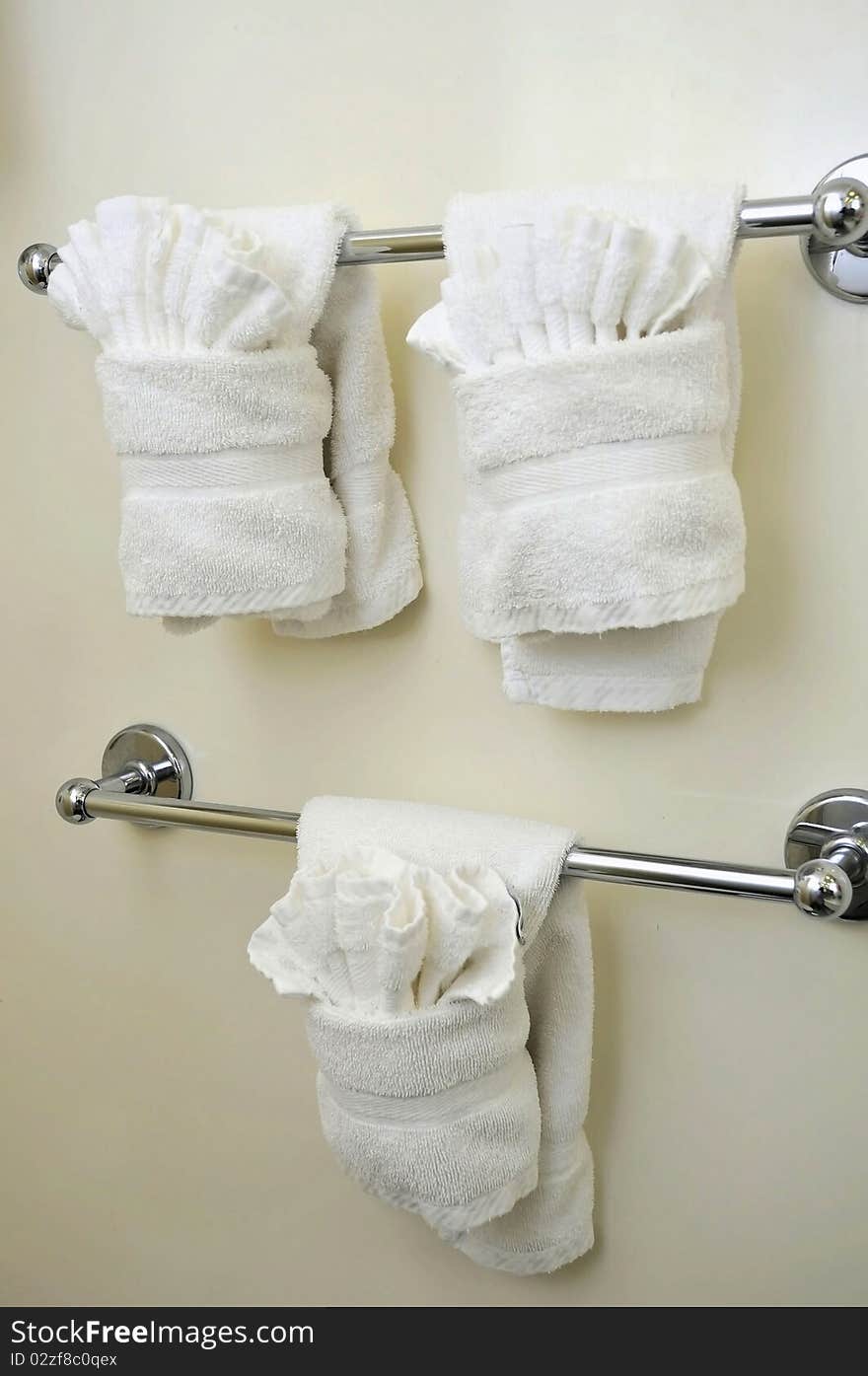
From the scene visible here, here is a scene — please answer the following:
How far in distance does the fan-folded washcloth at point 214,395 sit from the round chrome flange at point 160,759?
0.79 ft

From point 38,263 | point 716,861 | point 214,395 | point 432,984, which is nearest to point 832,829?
point 716,861

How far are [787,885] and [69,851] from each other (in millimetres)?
636

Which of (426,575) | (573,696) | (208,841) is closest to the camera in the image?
(573,696)

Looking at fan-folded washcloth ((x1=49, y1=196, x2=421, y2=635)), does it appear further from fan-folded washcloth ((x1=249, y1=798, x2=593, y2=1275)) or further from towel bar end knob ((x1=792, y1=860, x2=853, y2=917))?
towel bar end knob ((x1=792, y1=860, x2=853, y2=917))

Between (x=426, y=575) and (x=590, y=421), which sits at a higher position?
(x=590, y=421)

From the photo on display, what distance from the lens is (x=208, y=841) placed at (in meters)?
0.98

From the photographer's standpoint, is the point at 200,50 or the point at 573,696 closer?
the point at 573,696

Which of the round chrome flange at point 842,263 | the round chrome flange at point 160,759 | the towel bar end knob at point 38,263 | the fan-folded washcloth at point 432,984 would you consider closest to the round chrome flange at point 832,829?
the fan-folded washcloth at point 432,984

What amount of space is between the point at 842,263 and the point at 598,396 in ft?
0.64

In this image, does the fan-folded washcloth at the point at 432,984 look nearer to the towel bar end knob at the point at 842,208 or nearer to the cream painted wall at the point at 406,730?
the cream painted wall at the point at 406,730

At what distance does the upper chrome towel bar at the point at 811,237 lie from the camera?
610 mm

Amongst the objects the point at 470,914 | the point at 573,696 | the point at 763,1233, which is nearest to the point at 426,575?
the point at 573,696

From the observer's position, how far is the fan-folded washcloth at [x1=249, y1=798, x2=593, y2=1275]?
25.9 inches

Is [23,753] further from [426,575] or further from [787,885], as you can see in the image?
[787,885]
